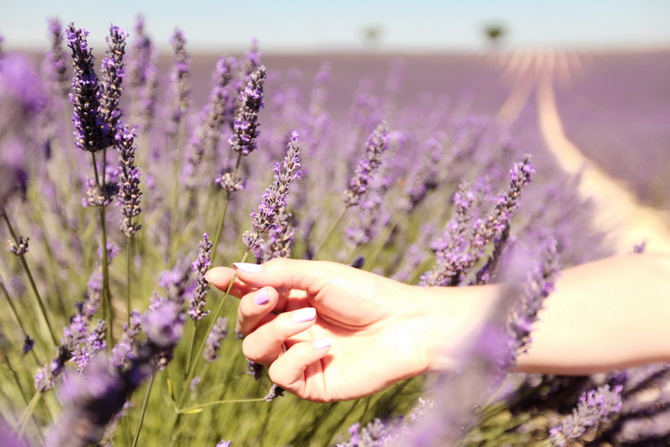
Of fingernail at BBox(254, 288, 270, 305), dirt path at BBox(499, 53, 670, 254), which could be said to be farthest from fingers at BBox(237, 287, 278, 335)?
dirt path at BBox(499, 53, 670, 254)

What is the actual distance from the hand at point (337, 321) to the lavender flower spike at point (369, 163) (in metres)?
0.31

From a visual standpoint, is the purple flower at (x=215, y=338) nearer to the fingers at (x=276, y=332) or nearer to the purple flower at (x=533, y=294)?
the fingers at (x=276, y=332)

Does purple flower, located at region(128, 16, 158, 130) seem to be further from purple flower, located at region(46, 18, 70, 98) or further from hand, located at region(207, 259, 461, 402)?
hand, located at region(207, 259, 461, 402)

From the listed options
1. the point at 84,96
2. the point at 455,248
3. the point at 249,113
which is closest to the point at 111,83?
the point at 84,96

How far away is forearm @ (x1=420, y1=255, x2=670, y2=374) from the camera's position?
1207 millimetres

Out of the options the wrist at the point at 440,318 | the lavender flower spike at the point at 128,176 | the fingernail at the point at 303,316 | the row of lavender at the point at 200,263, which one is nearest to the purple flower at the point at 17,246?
the row of lavender at the point at 200,263

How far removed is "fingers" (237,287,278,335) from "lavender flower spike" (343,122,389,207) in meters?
0.45

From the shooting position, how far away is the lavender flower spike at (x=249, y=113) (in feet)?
3.27

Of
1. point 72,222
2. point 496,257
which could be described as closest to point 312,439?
point 496,257

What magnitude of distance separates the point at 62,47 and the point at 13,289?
0.97 metres

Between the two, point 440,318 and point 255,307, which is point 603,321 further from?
point 255,307

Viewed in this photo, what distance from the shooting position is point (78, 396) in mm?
473

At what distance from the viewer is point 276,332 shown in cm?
110

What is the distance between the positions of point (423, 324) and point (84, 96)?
3.18 ft
